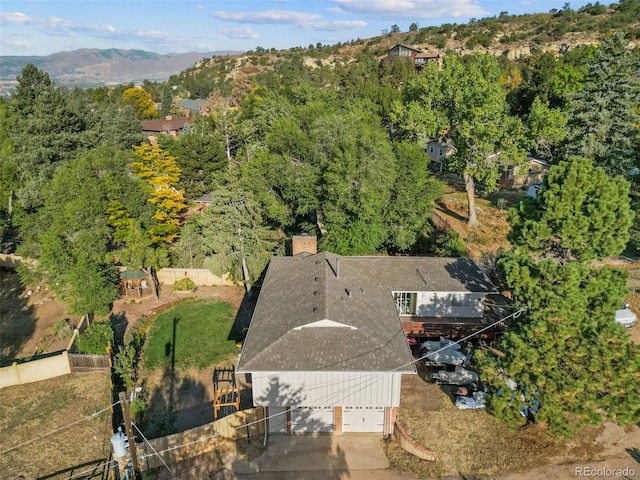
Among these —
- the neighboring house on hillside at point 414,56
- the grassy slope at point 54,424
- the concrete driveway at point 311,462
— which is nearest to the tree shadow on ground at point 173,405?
the grassy slope at point 54,424

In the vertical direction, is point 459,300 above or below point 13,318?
above

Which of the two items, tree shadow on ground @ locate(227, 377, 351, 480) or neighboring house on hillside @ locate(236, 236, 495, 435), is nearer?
tree shadow on ground @ locate(227, 377, 351, 480)

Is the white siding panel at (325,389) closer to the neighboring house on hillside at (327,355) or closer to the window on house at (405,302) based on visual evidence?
the neighboring house on hillside at (327,355)

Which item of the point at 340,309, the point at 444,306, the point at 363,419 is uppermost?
the point at 340,309

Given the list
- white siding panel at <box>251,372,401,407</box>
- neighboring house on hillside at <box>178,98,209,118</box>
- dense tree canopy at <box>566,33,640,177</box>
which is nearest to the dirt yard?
white siding panel at <box>251,372,401,407</box>

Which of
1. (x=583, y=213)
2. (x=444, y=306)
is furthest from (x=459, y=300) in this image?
(x=583, y=213)

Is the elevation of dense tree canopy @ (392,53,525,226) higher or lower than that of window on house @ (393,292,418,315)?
higher

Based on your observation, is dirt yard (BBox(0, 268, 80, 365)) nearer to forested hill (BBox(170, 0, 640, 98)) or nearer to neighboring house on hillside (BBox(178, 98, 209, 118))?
neighboring house on hillside (BBox(178, 98, 209, 118))

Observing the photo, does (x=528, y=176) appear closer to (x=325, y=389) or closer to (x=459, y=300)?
(x=459, y=300)
